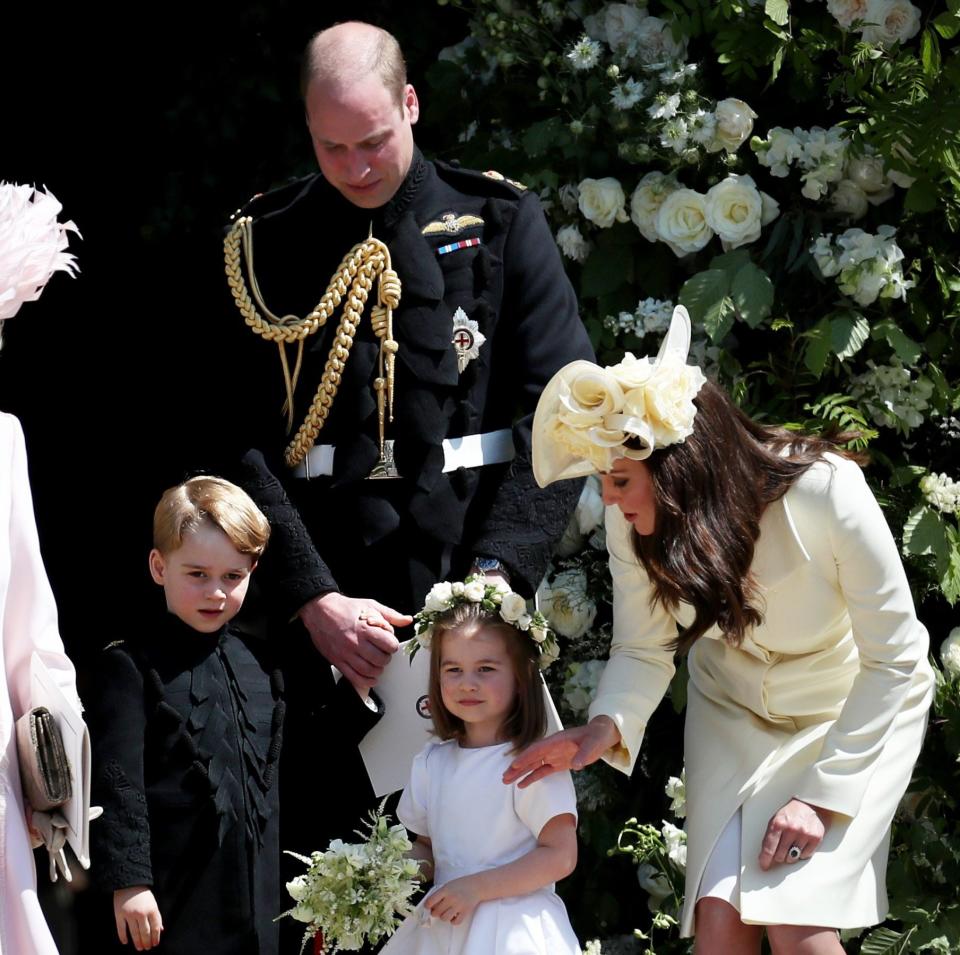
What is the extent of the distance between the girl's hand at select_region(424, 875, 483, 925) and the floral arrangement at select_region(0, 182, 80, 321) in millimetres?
1292

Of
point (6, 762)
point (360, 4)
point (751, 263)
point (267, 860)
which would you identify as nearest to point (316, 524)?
point (267, 860)

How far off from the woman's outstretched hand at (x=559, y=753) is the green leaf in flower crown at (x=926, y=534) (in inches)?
43.5

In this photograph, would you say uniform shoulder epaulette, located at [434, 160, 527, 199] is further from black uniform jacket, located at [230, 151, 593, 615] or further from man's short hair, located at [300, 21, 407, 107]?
A: man's short hair, located at [300, 21, 407, 107]

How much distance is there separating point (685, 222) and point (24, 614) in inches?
78.8

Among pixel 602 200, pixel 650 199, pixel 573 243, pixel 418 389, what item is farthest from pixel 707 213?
pixel 418 389

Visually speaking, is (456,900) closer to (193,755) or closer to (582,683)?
(193,755)

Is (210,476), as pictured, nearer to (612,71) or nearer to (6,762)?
(6,762)

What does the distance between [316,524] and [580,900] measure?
1.33 metres

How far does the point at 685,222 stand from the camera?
448 centimetres

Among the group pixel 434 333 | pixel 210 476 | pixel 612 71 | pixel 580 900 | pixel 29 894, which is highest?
pixel 612 71

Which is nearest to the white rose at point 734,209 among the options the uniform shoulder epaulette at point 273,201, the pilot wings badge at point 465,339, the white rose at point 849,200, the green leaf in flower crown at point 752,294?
the green leaf in flower crown at point 752,294

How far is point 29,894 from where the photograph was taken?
3107 mm

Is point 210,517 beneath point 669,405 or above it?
beneath

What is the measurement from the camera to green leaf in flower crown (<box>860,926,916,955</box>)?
3992mm
